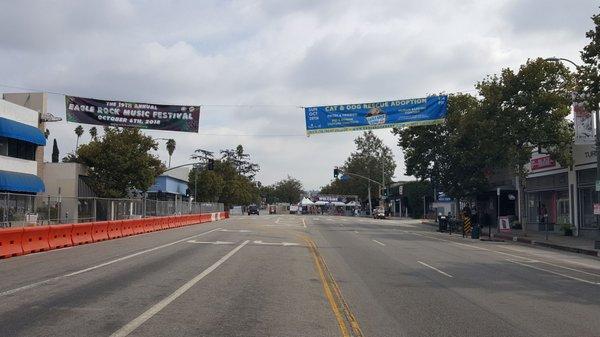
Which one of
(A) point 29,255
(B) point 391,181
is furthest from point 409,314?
(B) point 391,181

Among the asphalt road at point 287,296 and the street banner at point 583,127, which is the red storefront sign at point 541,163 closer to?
the street banner at point 583,127

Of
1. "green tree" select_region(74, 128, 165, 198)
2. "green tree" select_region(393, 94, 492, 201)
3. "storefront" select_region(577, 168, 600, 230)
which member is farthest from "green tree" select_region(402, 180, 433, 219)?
"storefront" select_region(577, 168, 600, 230)

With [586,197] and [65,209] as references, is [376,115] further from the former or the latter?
[65,209]

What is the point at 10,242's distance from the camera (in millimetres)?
18391

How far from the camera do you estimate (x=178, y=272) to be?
1451 cm

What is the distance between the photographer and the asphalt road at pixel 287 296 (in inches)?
332

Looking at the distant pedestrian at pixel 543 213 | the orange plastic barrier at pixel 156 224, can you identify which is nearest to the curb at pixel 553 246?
the distant pedestrian at pixel 543 213

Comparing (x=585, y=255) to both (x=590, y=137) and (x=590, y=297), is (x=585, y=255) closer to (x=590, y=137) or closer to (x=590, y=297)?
(x=590, y=137)

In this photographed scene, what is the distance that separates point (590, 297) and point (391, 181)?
116308 mm

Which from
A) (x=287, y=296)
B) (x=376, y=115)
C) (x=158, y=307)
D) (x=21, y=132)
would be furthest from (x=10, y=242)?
(x=376, y=115)

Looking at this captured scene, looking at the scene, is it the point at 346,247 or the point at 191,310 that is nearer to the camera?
the point at 191,310

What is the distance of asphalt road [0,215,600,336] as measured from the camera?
8422mm

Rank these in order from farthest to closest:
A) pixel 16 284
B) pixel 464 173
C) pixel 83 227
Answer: pixel 464 173
pixel 83 227
pixel 16 284

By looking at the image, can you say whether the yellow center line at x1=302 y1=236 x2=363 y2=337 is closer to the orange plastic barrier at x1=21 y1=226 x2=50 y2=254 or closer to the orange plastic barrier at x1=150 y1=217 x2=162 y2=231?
the orange plastic barrier at x1=21 y1=226 x2=50 y2=254
